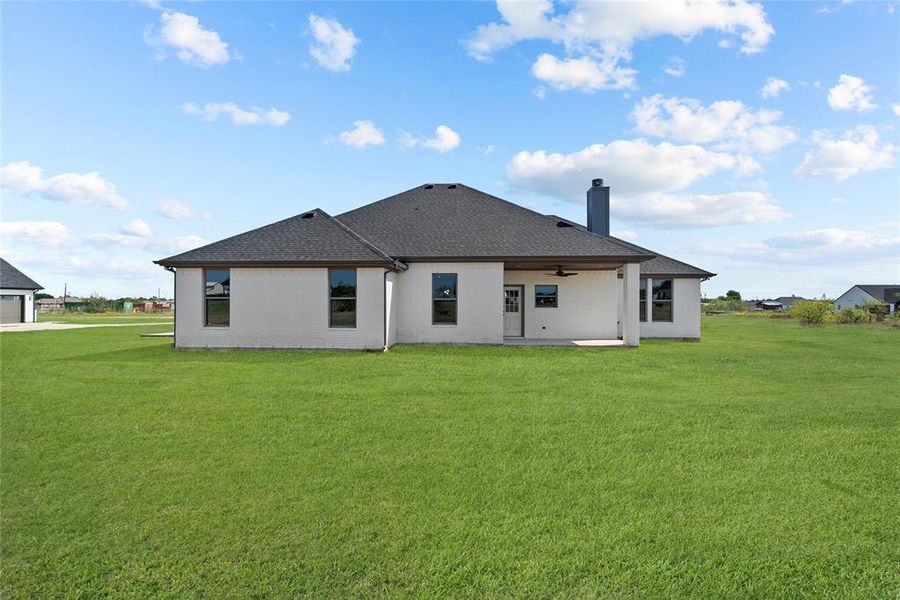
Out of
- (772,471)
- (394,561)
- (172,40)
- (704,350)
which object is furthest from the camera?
(704,350)

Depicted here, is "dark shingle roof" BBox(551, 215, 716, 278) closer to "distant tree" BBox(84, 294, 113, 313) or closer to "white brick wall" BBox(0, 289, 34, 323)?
"white brick wall" BBox(0, 289, 34, 323)

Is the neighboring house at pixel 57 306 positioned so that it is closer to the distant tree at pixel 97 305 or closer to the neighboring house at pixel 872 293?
the distant tree at pixel 97 305

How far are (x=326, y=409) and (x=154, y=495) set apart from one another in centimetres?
306

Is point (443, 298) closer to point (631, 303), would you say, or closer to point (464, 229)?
point (464, 229)

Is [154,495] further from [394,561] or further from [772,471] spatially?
[772,471]

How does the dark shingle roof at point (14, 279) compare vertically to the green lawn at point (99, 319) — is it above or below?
above

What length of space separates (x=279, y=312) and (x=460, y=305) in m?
5.54

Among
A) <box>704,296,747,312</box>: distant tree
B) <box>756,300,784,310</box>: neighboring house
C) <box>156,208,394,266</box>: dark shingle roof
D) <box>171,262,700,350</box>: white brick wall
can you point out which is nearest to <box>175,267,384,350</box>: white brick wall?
<box>171,262,700,350</box>: white brick wall

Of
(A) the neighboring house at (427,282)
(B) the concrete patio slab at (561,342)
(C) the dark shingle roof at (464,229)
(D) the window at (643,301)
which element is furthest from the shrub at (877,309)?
(B) the concrete patio slab at (561,342)

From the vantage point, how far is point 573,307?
1806 cm

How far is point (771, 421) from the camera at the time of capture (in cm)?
648

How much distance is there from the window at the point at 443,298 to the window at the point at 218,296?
246 inches

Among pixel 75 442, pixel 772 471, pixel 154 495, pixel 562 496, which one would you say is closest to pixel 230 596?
pixel 154 495

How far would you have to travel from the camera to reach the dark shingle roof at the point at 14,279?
30.4m
